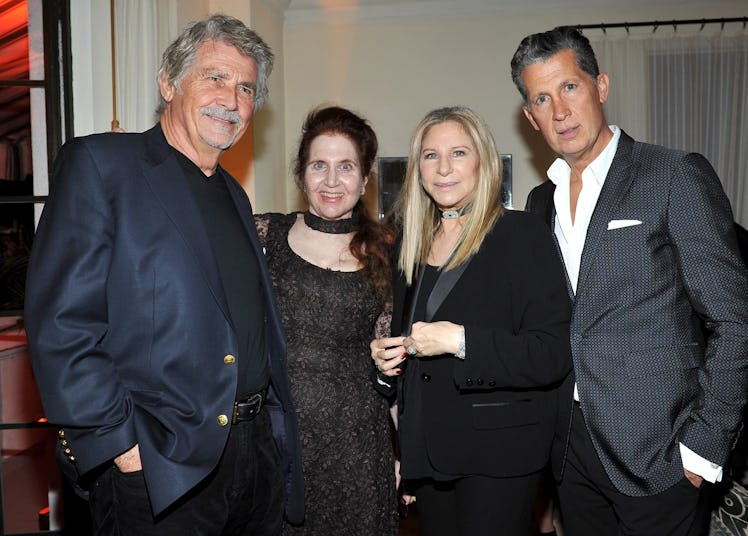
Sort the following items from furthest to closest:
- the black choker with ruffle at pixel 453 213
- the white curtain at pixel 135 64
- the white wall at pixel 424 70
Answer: the white wall at pixel 424 70, the white curtain at pixel 135 64, the black choker with ruffle at pixel 453 213

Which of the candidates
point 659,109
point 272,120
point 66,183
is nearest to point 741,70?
point 659,109

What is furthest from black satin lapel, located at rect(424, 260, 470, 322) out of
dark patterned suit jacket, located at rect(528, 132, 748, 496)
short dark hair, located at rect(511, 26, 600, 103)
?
short dark hair, located at rect(511, 26, 600, 103)

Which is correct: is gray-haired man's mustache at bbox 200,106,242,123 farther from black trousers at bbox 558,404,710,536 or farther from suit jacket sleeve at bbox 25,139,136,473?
black trousers at bbox 558,404,710,536

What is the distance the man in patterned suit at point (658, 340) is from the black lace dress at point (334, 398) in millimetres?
756

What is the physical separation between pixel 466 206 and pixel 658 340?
69 centimetres

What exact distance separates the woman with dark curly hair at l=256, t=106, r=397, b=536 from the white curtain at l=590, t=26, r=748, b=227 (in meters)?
3.42

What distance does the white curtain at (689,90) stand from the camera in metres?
5.09

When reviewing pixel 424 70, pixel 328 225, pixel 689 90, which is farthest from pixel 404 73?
pixel 328 225

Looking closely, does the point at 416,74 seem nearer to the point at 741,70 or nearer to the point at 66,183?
the point at 741,70

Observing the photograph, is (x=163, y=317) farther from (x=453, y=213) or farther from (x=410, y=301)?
(x=453, y=213)

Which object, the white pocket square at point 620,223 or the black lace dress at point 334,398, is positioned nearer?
the white pocket square at point 620,223

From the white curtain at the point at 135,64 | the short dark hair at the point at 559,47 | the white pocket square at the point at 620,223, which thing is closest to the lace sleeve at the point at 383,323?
the white pocket square at the point at 620,223

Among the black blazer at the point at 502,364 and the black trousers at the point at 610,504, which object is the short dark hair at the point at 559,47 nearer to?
the black blazer at the point at 502,364

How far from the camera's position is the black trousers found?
6.03 feet
